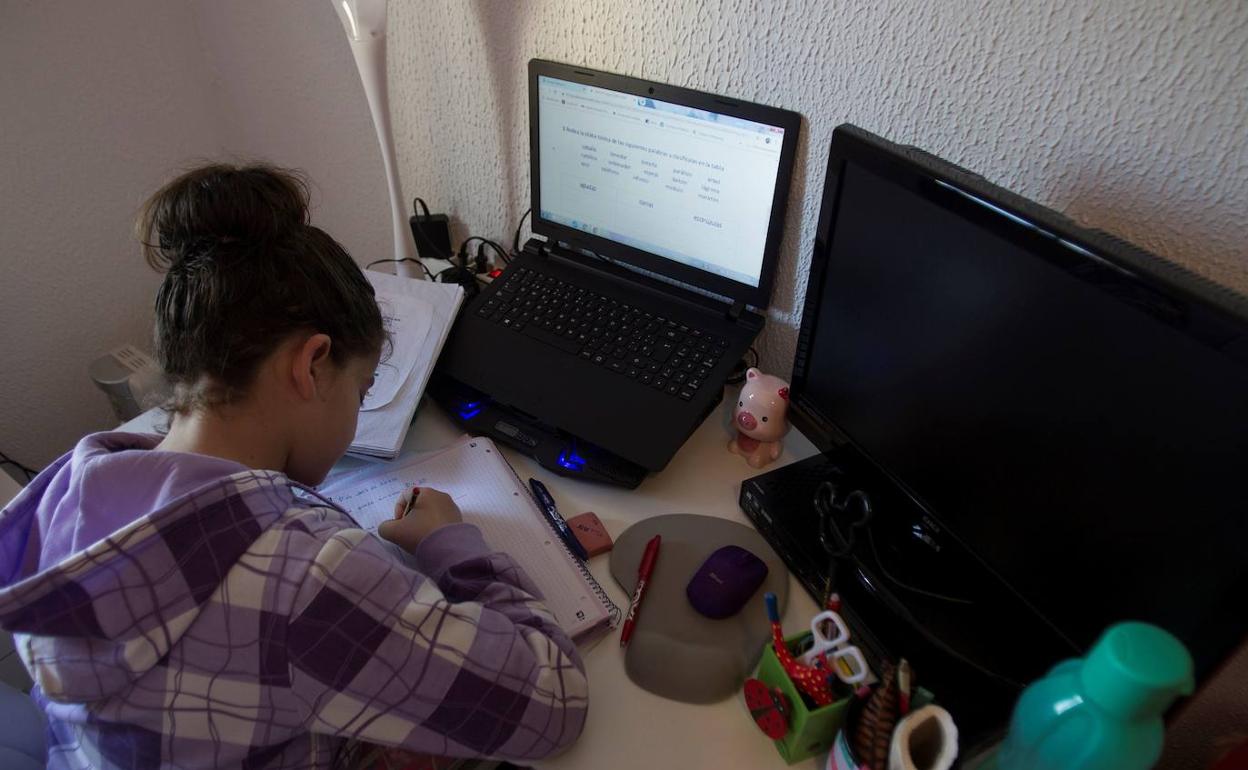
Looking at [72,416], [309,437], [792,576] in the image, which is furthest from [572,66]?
[72,416]

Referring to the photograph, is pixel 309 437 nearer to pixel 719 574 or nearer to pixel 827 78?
pixel 719 574

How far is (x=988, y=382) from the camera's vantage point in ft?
1.86

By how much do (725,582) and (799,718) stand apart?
0.15 metres

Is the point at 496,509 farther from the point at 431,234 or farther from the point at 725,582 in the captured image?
the point at 431,234

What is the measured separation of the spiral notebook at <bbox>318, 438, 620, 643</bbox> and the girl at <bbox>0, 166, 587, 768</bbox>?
0.16 ft

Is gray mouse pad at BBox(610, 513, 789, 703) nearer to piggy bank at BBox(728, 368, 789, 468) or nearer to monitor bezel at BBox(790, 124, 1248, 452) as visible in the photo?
piggy bank at BBox(728, 368, 789, 468)

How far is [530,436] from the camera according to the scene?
34.2 inches

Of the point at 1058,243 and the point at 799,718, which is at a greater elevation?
the point at 1058,243

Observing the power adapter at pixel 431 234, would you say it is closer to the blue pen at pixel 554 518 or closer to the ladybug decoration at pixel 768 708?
the blue pen at pixel 554 518

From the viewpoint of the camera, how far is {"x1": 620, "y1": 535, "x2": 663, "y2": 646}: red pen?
668 millimetres

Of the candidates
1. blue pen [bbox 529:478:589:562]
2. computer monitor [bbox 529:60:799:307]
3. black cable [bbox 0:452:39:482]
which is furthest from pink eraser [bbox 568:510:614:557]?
black cable [bbox 0:452:39:482]

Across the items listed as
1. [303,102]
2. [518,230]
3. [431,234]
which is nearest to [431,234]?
[431,234]

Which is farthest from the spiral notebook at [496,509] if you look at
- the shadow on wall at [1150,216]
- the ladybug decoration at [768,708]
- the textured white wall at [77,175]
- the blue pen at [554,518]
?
the textured white wall at [77,175]

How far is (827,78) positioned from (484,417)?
0.55 metres
